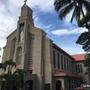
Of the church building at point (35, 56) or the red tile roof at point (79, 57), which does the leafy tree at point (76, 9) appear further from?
the red tile roof at point (79, 57)

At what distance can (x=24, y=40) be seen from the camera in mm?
43750

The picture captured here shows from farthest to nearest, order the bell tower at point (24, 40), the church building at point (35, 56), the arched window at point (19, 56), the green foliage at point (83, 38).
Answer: the arched window at point (19, 56) < the bell tower at point (24, 40) < the church building at point (35, 56) < the green foliage at point (83, 38)

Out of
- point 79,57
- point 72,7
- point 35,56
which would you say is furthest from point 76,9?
point 79,57

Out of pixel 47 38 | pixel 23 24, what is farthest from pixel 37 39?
pixel 23 24

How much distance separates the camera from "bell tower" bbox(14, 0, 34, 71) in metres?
42.5

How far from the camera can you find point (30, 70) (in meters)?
41.7

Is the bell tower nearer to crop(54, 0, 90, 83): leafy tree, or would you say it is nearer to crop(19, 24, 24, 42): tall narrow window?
crop(19, 24, 24, 42): tall narrow window

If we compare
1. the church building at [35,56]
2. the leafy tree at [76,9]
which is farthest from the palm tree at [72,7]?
the church building at [35,56]

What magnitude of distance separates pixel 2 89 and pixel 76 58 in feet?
106

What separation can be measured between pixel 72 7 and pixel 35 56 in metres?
15.0

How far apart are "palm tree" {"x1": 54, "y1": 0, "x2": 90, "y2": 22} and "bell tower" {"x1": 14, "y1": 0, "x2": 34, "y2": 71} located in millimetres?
14382

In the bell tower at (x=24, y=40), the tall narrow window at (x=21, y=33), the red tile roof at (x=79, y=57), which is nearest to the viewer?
the bell tower at (x=24, y=40)

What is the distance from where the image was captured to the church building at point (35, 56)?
40062 mm

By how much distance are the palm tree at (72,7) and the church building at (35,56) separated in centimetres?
1200
